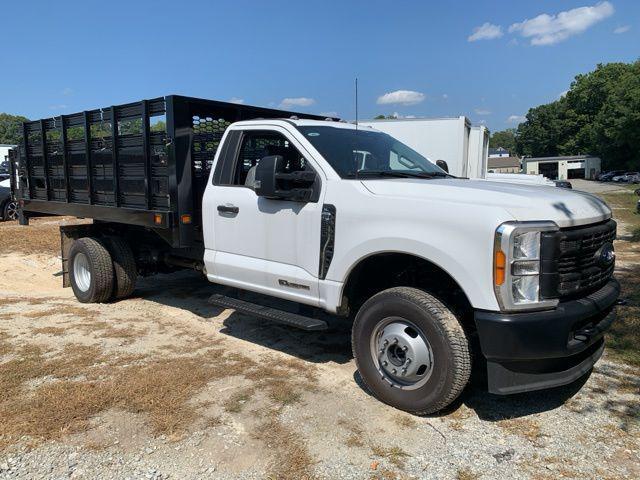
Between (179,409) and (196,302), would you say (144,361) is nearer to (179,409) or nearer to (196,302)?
(179,409)

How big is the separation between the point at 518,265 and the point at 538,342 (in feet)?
1.65

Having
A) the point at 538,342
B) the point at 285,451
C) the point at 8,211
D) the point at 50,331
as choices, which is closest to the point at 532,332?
the point at 538,342

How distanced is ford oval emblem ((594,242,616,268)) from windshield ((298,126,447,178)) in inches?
61.9

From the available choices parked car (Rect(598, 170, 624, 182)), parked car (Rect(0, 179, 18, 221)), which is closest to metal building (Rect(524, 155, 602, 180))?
parked car (Rect(598, 170, 624, 182))

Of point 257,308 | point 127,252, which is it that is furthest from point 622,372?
point 127,252

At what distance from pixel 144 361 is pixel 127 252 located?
2.49 metres

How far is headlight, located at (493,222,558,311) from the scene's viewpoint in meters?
3.29

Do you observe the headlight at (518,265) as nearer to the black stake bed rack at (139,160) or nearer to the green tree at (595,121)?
the black stake bed rack at (139,160)

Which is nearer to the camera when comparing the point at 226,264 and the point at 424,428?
the point at 424,428

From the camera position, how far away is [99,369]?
4.77 meters

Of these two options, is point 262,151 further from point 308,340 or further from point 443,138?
point 443,138

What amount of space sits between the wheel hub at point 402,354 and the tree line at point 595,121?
246 ft

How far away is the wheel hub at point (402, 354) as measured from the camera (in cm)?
377

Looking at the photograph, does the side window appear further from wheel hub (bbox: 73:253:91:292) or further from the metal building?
the metal building
